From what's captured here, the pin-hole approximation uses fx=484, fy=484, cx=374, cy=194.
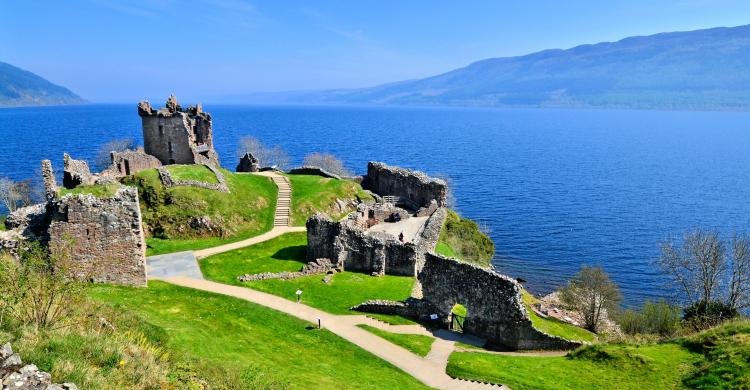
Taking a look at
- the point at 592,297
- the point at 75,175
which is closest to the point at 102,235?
the point at 75,175

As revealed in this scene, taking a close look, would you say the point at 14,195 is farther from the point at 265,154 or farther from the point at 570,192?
the point at 570,192

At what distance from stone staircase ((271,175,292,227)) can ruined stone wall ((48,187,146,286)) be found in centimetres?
1983

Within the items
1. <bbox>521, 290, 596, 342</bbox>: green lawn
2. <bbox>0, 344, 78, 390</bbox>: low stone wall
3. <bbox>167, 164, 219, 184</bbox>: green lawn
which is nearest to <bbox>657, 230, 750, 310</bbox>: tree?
<bbox>521, 290, 596, 342</bbox>: green lawn

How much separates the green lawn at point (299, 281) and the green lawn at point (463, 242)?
12.1m

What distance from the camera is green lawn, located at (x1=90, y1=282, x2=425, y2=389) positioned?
23094 mm

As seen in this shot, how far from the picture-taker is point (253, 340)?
26781 mm

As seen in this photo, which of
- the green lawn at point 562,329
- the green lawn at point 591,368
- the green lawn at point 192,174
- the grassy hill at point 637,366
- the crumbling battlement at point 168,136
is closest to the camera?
the grassy hill at point 637,366

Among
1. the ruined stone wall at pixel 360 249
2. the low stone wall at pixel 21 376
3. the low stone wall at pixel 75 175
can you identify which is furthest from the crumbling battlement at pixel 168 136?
the low stone wall at pixel 21 376

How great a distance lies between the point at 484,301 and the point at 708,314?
2161 centimetres

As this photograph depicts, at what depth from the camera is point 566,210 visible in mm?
94688

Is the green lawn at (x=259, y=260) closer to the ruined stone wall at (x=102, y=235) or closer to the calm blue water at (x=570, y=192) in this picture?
the ruined stone wall at (x=102, y=235)

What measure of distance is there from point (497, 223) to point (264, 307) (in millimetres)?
59941

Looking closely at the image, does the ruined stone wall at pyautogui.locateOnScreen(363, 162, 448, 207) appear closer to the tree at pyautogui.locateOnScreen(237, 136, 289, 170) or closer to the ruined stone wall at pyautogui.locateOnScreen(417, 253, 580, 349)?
the ruined stone wall at pyautogui.locateOnScreen(417, 253, 580, 349)

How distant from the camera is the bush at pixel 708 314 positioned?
36.9 m
